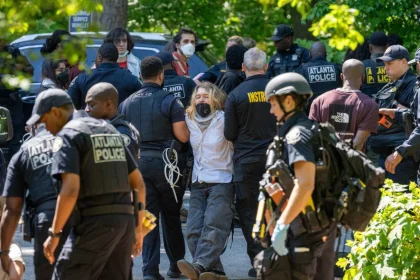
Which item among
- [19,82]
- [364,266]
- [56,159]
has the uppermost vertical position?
[19,82]

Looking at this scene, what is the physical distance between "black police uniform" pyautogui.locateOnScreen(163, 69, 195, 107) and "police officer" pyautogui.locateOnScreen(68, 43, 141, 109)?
364 mm

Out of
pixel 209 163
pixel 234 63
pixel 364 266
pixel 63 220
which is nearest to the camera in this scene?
pixel 63 220

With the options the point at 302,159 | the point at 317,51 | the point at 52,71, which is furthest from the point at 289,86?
the point at 52,71

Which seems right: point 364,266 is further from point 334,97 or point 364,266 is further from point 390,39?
point 390,39

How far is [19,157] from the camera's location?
7727mm

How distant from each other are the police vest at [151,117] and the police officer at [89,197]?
2.81 metres

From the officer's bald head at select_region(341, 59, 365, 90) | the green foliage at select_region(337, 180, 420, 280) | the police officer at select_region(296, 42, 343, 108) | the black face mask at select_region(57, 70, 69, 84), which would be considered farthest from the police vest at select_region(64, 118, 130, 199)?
the police officer at select_region(296, 42, 343, 108)

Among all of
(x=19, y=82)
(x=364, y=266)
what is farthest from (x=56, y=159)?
(x=364, y=266)

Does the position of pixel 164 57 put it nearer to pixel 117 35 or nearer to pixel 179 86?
pixel 179 86

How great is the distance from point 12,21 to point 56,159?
1216 millimetres

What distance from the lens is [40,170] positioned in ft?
25.3

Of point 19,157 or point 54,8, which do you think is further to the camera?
point 19,157

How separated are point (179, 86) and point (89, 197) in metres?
4.33

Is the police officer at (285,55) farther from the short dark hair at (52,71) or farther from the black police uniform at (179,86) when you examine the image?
the short dark hair at (52,71)
